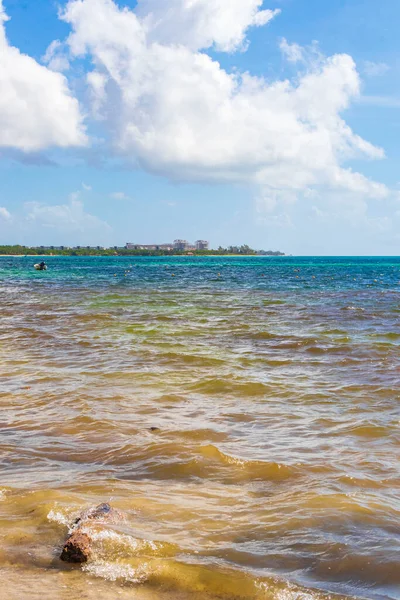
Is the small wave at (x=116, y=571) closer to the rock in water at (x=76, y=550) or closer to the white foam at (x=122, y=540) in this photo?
the rock in water at (x=76, y=550)

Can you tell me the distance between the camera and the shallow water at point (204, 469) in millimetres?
3879

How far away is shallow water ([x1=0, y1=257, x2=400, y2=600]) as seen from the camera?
388cm

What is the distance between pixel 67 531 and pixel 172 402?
4815 millimetres

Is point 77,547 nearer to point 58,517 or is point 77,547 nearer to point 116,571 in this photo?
point 116,571

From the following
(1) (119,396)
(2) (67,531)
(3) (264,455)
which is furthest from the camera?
(1) (119,396)

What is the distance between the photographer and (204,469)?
6.18m

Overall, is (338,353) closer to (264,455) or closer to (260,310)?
(264,455)

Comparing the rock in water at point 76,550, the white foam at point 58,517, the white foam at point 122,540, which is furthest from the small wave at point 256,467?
the rock in water at point 76,550

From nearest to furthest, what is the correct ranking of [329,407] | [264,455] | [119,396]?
[264,455] → [329,407] → [119,396]

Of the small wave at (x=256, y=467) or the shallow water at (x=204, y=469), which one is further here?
the small wave at (x=256, y=467)

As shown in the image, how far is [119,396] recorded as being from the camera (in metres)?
9.57

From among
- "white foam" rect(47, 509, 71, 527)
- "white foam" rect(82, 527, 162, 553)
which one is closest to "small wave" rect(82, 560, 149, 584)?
"white foam" rect(82, 527, 162, 553)

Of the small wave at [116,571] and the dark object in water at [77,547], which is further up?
the dark object in water at [77,547]

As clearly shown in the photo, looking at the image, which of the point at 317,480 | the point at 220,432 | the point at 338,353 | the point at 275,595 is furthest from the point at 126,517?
the point at 338,353
